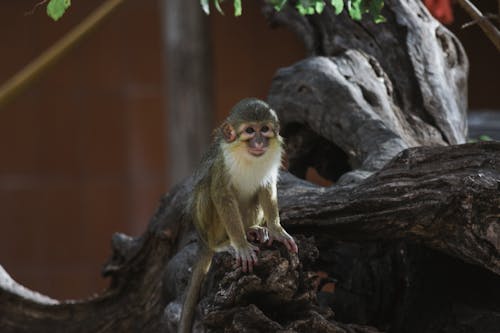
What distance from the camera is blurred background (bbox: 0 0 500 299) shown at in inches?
356

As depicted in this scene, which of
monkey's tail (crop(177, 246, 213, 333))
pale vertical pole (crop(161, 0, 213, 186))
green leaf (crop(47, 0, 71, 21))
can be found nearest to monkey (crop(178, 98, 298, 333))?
monkey's tail (crop(177, 246, 213, 333))

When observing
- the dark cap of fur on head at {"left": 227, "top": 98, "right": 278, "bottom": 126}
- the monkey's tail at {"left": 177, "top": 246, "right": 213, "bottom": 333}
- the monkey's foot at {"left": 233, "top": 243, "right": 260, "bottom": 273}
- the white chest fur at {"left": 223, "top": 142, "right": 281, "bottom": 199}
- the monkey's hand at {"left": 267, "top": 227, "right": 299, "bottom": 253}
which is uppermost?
the dark cap of fur on head at {"left": 227, "top": 98, "right": 278, "bottom": 126}

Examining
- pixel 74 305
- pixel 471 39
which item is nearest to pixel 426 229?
pixel 74 305

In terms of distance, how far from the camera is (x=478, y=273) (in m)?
4.25

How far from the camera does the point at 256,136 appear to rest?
4004 millimetres

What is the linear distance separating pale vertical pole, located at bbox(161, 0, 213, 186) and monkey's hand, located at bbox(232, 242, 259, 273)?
365 centimetres

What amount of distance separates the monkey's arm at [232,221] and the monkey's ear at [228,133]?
198 mm

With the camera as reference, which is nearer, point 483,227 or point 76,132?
point 483,227

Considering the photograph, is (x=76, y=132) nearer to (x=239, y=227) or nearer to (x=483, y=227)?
(x=239, y=227)

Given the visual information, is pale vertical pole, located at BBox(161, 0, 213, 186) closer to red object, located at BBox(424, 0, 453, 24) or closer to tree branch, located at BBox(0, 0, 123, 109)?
red object, located at BBox(424, 0, 453, 24)

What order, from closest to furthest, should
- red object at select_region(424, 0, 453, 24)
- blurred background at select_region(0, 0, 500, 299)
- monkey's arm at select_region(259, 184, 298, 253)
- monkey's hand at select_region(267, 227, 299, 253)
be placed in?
monkey's hand at select_region(267, 227, 299, 253), monkey's arm at select_region(259, 184, 298, 253), red object at select_region(424, 0, 453, 24), blurred background at select_region(0, 0, 500, 299)

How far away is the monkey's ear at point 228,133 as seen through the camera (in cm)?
407

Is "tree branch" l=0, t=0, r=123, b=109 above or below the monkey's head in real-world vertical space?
above

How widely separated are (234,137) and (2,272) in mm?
1771
